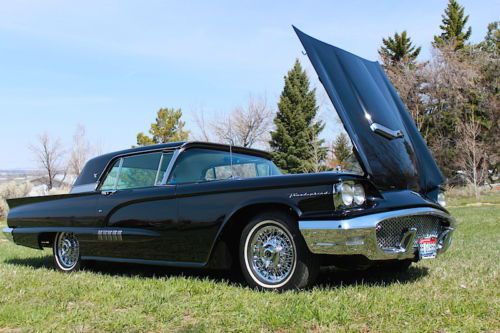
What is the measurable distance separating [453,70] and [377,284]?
1375 inches

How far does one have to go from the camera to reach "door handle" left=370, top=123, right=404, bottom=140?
4699 mm

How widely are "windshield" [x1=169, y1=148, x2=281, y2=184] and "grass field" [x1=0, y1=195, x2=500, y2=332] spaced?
102 cm

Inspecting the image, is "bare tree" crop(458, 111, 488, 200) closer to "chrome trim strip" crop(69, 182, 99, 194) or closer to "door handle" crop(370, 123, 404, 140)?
"door handle" crop(370, 123, 404, 140)

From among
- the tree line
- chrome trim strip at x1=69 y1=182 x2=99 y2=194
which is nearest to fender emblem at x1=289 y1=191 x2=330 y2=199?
chrome trim strip at x1=69 y1=182 x2=99 y2=194

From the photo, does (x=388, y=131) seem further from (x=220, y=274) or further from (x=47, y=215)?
(x=47, y=215)

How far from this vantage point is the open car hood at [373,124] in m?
4.48

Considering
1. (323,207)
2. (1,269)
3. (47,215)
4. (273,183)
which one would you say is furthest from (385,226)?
(1,269)

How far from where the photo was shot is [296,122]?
39469 millimetres

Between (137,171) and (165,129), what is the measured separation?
150 ft

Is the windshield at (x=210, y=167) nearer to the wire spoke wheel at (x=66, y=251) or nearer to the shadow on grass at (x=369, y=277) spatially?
the shadow on grass at (x=369, y=277)

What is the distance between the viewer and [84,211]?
5.66 meters

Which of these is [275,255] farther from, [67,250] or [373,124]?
[67,250]

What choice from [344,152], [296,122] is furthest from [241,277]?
[296,122]

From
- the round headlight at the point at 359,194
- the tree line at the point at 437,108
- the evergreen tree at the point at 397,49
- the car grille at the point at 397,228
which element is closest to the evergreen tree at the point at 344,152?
the round headlight at the point at 359,194
